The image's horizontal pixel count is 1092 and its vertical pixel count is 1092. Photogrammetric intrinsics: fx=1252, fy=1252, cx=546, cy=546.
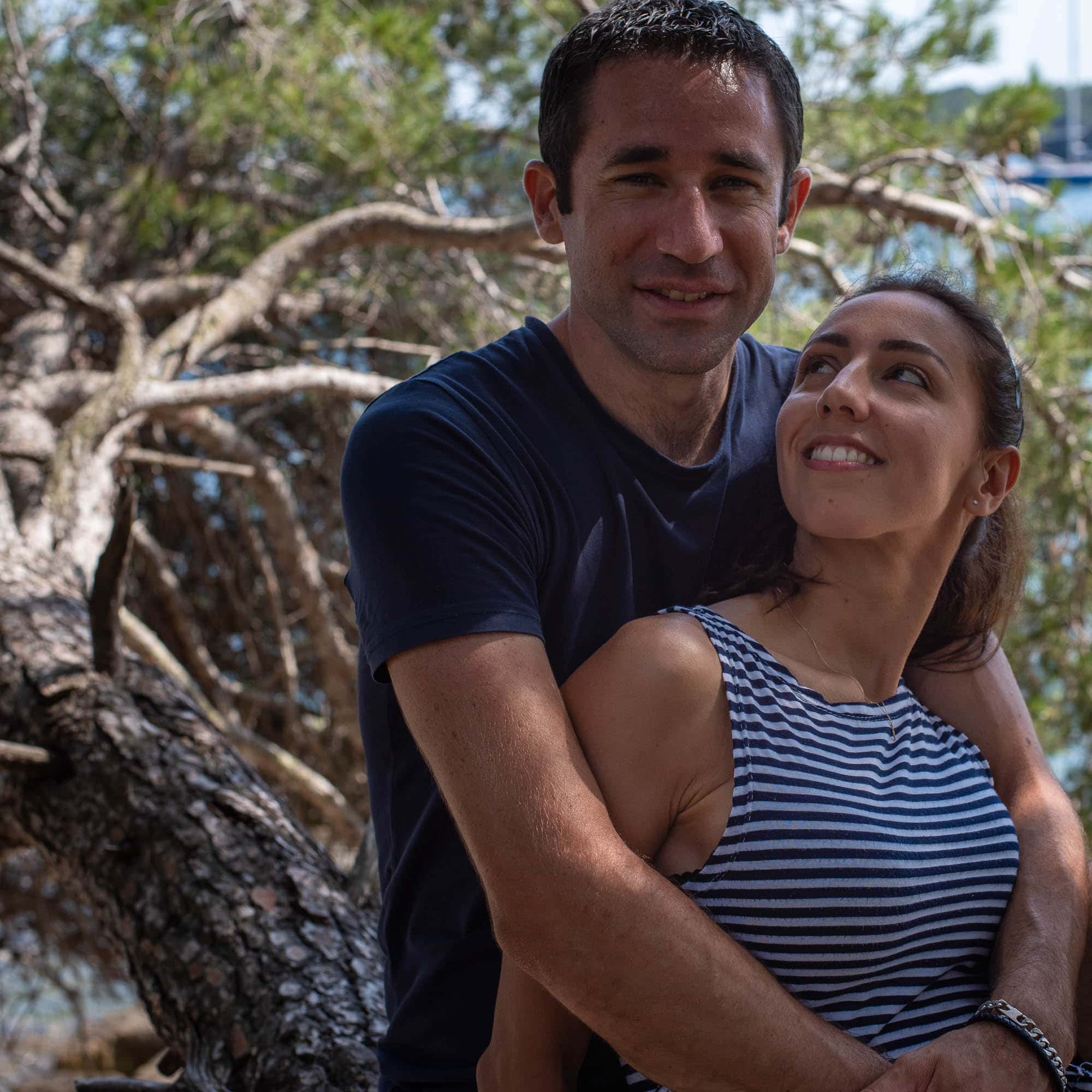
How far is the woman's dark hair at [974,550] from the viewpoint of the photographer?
1.56 meters

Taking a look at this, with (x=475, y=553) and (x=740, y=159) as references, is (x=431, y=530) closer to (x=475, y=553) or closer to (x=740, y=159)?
(x=475, y=553)

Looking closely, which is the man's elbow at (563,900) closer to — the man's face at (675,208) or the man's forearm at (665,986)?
the man's forearm at (665,986)

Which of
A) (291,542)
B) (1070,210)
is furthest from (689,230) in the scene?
(1070,210)

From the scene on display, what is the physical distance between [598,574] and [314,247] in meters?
2.45

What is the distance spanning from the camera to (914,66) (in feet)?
13.0

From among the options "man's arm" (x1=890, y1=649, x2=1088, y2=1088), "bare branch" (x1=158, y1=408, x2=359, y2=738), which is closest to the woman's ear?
"man's arm" (x1=890, y1=649, x2=1088, y2=1088)

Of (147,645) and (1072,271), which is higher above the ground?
(1072,271)

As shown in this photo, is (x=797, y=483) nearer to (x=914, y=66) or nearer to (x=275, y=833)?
(x=275, y=833)

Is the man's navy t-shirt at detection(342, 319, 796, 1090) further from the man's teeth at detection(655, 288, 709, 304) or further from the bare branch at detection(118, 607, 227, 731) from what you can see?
the bare branch at detection(118, 607, 227, 731)

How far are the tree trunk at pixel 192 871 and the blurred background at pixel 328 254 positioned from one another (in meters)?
0.97

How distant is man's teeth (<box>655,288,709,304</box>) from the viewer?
1.58 meters

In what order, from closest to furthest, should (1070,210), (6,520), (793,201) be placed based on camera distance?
(793,201) → (6,520) → (1070,210)

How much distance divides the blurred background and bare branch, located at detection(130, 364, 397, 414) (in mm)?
143

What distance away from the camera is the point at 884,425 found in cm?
146
